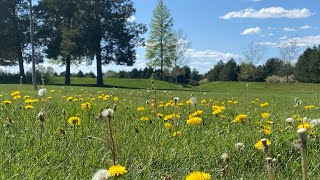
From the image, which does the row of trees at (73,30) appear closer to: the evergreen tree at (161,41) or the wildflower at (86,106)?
the evergreen tree at (161,41)

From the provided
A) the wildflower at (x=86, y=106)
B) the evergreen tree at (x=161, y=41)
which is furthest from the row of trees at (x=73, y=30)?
the wildflower at (x=86, y=106)

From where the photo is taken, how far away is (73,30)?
117 feet

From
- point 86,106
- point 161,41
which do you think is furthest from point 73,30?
point 86,106

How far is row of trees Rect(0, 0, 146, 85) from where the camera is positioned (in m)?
36.4

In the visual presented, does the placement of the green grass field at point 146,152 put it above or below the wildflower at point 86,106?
below

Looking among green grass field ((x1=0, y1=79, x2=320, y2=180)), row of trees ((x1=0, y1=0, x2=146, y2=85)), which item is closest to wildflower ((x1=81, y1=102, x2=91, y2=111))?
green grass field ((x1=0, y1=79, x2=320, y2=180))

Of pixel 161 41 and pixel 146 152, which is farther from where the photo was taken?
pixel 161 41

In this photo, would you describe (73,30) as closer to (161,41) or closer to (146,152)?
(161,41)

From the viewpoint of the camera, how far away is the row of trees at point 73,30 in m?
36.4

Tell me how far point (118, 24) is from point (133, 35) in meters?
1.93

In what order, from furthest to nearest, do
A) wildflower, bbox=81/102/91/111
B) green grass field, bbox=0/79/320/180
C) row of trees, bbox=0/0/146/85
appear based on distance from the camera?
row of trees, bbox=0/0/146/85 → wildflower, bbox=81/102/91/111 → green grass field, bbox=0/79/320/180

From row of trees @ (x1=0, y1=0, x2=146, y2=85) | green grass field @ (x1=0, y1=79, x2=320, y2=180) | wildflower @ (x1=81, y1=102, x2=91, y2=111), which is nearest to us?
green grass field @ (x1=0, y1=79, x2=320, y2=180)

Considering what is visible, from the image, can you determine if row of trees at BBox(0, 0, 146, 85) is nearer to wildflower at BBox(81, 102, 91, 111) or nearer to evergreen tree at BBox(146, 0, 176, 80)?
evergreen tree at BBox(146, 0, 176, 80)

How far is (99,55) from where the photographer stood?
38344mm
